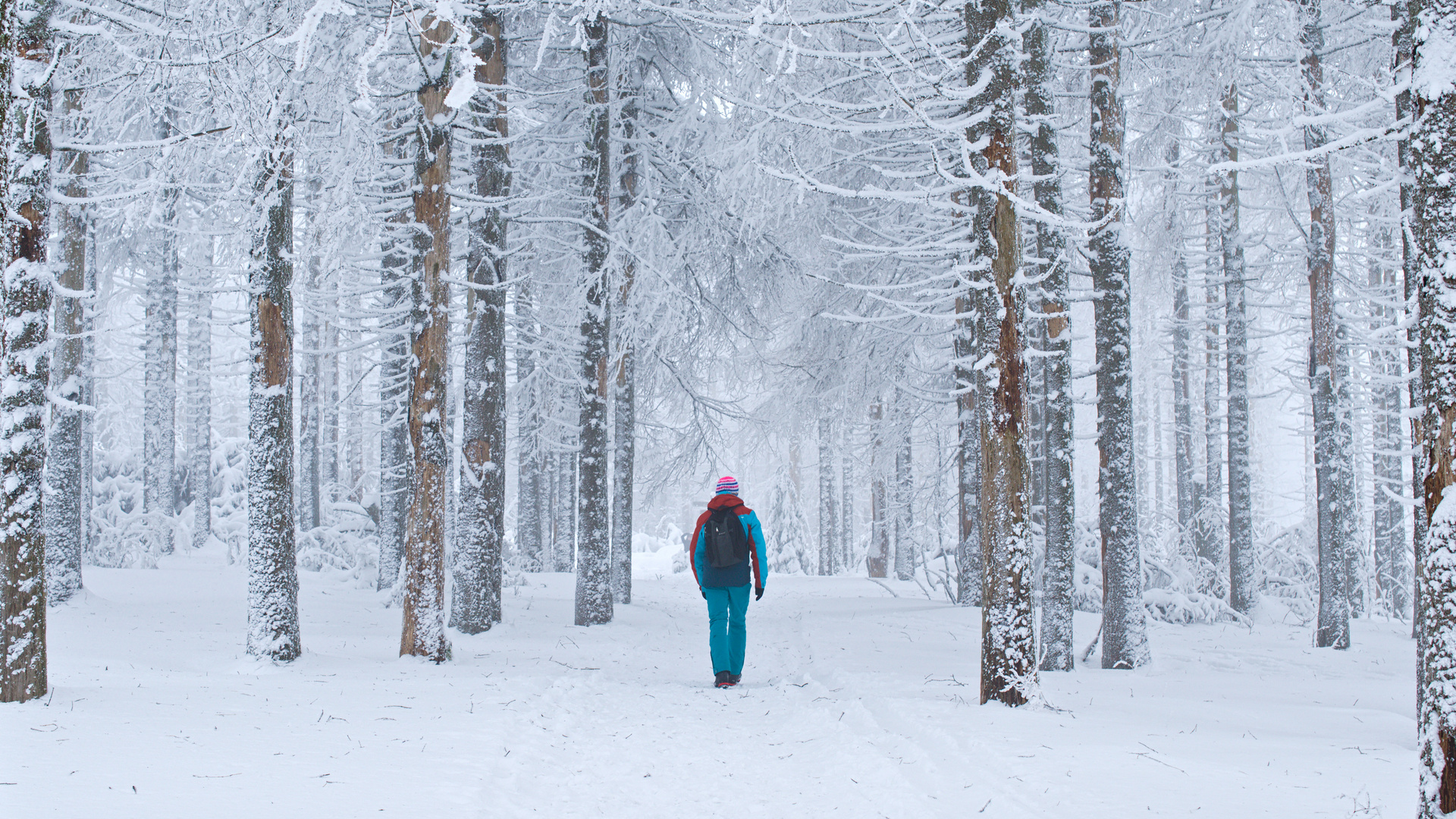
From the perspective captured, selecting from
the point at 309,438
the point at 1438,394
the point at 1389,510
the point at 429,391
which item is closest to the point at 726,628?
the point at 429,391

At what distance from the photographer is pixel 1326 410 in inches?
447

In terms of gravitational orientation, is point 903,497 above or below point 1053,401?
below

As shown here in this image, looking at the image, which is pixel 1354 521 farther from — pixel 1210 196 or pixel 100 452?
pixel 100 452

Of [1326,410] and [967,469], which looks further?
[967,469]

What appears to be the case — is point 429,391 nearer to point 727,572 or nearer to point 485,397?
point 485,397

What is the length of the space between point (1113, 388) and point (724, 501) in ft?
13.9

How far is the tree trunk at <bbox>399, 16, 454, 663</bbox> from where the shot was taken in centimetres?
802

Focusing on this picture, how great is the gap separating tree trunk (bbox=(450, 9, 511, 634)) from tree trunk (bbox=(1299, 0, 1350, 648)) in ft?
34.0

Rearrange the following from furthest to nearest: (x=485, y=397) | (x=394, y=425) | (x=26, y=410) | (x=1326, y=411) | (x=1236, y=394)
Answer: (x=1236, y=394)
(x=394, y=425)
(x=1326, y=411)
(x=485, y=397)
(x=26, y=410)

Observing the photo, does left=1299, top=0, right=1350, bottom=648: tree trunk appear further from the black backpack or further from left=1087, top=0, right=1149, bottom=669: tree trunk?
the black backpack

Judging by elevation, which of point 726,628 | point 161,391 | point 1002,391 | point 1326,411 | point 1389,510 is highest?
point 161,391

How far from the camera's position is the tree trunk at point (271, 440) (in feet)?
24.9

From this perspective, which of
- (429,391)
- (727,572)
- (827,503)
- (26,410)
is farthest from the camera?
(827,503)

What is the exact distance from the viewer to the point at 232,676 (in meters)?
7.01
